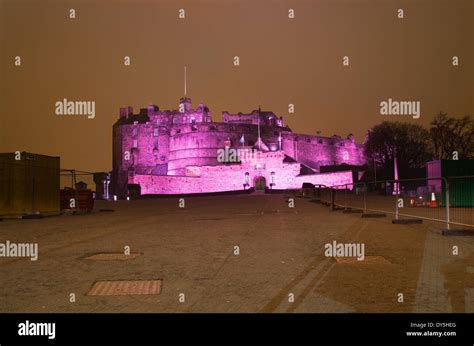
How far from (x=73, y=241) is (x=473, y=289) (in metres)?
6.87

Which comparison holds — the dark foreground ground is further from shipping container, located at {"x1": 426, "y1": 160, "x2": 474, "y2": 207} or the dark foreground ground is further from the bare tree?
the bare tree

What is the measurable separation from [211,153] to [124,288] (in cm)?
6513

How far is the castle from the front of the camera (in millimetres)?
63031

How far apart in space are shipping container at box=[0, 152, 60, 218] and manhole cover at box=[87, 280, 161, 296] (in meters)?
11.7

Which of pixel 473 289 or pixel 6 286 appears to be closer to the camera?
pixel 473 289

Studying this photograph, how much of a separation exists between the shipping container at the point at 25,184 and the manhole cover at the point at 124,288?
1170 cm

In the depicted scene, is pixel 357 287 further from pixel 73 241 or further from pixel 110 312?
pixel 73 241

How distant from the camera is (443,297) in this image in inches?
154
